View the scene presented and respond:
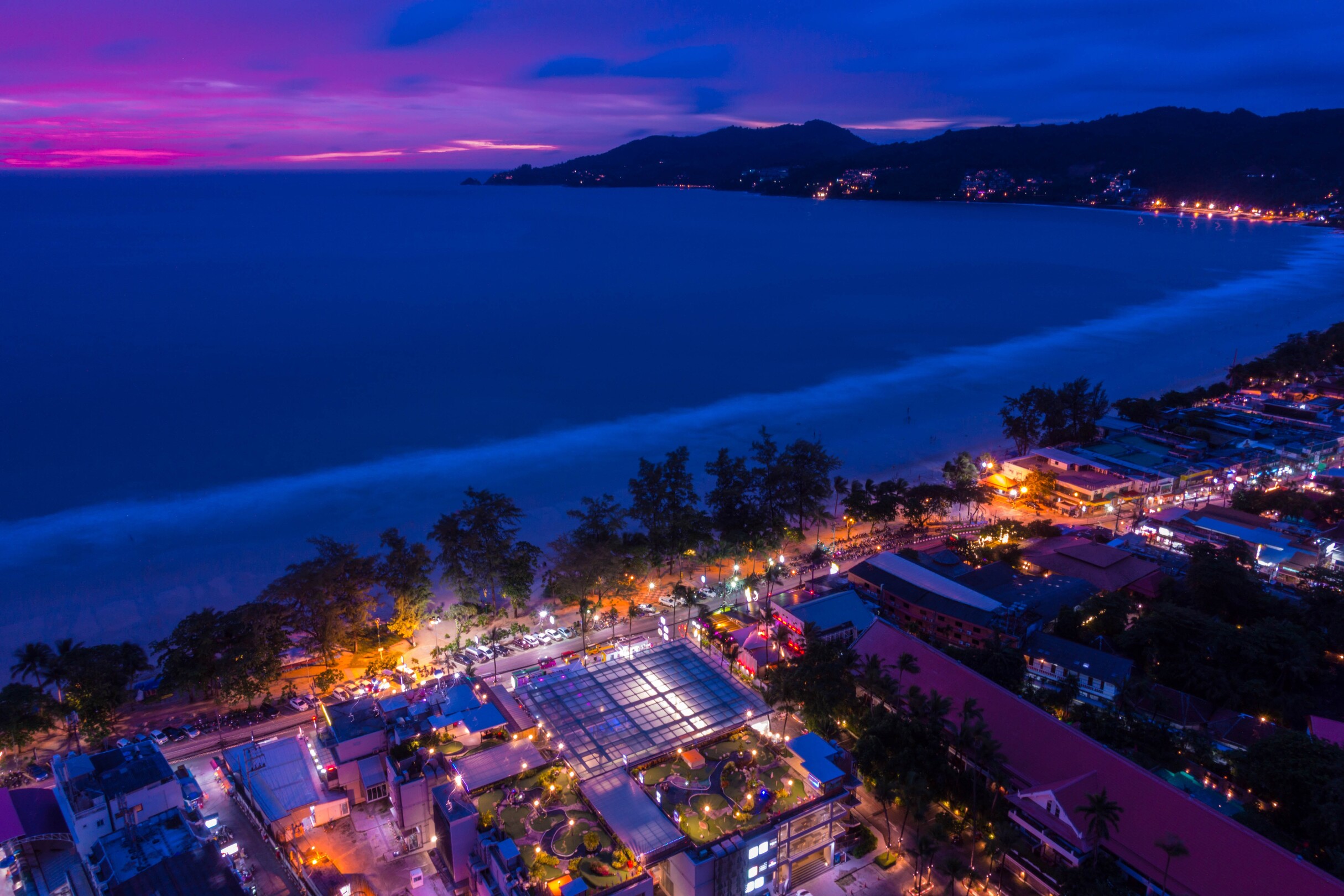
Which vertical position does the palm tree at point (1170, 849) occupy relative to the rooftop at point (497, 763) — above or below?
above

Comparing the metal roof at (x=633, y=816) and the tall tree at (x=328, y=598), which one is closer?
the metal roof at (x=633, y=816)

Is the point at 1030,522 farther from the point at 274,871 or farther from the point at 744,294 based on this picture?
the point at 744,294

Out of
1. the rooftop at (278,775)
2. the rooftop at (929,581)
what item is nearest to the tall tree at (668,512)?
the rooftop at (929,581)

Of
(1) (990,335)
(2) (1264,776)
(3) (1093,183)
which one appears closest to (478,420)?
(2) (1264,776)

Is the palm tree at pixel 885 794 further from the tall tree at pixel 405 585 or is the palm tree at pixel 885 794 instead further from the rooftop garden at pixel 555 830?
the tall tree at pixel 405 585

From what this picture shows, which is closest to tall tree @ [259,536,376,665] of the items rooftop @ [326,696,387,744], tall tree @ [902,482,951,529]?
rooftop @ [326,696,387,744]

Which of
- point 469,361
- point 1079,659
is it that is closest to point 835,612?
point 1079,659

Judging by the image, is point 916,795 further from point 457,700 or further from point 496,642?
point 496,642

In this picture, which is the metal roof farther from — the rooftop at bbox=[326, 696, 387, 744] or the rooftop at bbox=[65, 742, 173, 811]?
the rooftop at bbox=[65, 742, 173, 811]

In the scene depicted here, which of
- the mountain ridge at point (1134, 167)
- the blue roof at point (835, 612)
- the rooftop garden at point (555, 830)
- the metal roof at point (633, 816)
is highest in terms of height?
the mountain ridge at point (1134, 167)
